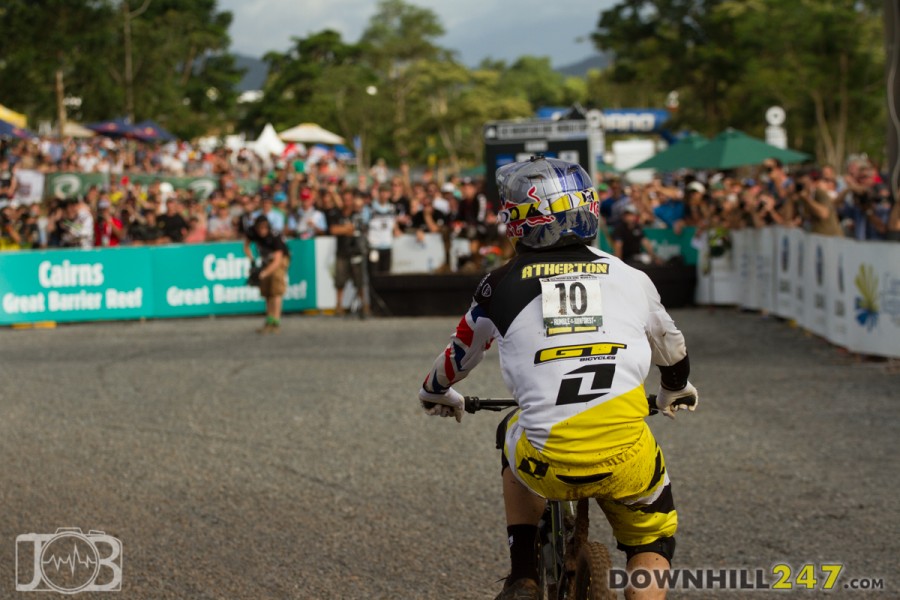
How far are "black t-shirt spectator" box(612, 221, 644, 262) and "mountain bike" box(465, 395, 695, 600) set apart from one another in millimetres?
16982

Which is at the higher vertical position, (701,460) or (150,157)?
(150,157)

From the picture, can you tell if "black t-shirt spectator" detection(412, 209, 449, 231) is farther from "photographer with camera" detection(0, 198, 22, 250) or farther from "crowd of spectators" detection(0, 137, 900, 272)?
"photographer with camera" detection(0, 198, 22, 250)

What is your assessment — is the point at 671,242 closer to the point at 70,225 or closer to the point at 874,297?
the point at 874,297

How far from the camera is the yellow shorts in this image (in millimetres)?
3742

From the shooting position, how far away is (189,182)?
33.2 m

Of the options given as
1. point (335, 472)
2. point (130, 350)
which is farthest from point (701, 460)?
point (130, 350)

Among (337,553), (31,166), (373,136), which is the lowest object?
(337,553)

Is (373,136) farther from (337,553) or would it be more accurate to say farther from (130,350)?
(337,553)

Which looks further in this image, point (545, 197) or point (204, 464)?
point (204, 464)

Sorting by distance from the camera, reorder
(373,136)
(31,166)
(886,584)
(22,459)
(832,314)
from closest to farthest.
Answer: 1. (886,584)
2. (22,459)
3. (832,314)
4. (31,166)
5. (373,136)

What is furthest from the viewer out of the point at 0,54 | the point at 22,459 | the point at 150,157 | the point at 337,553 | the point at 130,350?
the point at 0,54

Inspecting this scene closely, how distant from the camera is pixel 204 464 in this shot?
8.80 m

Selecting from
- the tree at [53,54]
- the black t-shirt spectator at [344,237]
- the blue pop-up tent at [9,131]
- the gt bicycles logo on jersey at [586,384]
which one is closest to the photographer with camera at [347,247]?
the black t-shirt spectator at [344,237]

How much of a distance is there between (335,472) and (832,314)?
26.7 ft
